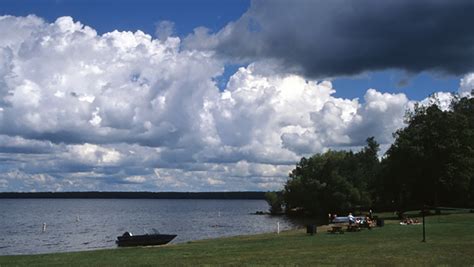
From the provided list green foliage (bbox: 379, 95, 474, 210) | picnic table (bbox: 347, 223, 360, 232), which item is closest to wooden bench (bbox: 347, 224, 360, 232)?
picnic table (bbox: 347, 223, 360, 232)

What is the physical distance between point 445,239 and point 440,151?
36.9 metres

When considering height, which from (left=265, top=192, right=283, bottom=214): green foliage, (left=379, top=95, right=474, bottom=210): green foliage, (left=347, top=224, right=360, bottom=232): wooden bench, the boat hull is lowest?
the boat hull

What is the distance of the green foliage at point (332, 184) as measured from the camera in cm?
10869

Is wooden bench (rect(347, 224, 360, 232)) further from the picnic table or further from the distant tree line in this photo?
the distant tree line

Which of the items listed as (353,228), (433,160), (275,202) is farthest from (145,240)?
(275,202)

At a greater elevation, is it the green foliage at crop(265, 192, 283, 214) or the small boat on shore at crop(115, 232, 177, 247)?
the green foliage at crop(265, 192, 283, 214)

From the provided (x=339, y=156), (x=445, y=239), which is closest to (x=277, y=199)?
(x=339, y=156)

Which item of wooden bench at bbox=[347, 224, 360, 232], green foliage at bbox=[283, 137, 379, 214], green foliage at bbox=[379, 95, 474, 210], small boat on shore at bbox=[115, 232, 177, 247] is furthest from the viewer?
green foliage at bbox=[283, 137, 379, 214]

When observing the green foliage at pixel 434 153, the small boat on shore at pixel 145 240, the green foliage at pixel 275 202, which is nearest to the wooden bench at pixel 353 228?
the small boat on shore at pixel 145 240

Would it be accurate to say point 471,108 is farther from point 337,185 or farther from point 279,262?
point 279,262

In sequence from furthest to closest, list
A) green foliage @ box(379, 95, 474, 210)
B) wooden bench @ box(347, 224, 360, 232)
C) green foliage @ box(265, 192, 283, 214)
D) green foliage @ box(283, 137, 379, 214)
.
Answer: green foliage @ box(265, 192, 283, 214), green foliage @ box(283, 137, 379, 214), green foliage @ box(379, 95, 474, 210), wooden bench @ box(347, 224, 360, 232)

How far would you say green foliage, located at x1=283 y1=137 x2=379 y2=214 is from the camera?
10869cm

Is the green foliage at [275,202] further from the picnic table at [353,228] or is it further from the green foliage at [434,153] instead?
the picnic table at [353,228]

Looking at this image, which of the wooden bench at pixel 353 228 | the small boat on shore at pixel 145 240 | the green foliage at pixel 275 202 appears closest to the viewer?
the wooden bench at pixel 353 228
